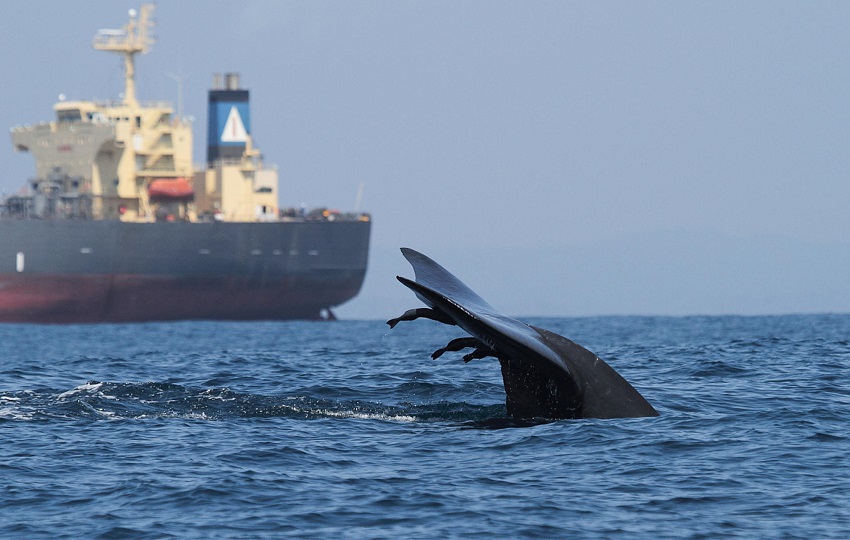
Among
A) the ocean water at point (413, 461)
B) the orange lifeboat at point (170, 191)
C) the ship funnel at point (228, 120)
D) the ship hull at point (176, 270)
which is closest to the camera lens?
the ocean water at point (413, 461)

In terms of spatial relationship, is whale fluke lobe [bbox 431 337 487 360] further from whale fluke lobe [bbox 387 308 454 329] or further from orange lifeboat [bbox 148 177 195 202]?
orange lifeboat [bbox 148 177 195 202]

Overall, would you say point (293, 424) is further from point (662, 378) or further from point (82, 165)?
point (82, 165)

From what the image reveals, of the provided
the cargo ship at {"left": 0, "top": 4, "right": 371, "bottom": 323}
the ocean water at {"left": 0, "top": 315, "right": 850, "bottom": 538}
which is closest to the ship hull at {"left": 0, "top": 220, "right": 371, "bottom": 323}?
the cargo ship at {"left": 0, "top": 4, "right": 371, "bottom": 323}

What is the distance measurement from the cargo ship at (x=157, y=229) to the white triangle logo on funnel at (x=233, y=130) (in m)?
0.07

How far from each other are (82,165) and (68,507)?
7196 centimetres

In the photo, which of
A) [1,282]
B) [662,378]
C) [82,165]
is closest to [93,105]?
[82,165]

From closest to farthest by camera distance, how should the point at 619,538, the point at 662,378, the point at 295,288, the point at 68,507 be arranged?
the point at 619,538 → the point at 68,507 → the point at 662,378 → the point at 295,288

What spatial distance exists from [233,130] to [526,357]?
7457 cm

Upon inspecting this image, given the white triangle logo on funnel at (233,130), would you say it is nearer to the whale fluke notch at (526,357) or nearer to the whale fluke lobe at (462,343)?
the whale fluke notch at (526,357)

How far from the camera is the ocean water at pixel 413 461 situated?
10.5 m

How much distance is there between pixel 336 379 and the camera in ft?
69.6

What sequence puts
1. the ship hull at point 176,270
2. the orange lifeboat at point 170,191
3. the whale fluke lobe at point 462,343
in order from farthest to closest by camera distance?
the orange lifeboat at point 170,191, the ship hull at point 176,270, the whale fluke lobe at point 462,343

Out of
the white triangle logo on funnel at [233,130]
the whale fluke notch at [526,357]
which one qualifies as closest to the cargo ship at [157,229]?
the white triangle logo on funnel at [233,130]

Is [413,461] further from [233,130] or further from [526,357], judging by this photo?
[233,130]
